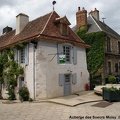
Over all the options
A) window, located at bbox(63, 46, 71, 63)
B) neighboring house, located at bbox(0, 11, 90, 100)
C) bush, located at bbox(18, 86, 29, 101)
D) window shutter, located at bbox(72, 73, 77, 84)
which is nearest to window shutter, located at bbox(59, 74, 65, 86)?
neighboring house, located at bbox(0, 11, 90, 100)

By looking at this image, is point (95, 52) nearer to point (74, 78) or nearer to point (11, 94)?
point (74, 78)

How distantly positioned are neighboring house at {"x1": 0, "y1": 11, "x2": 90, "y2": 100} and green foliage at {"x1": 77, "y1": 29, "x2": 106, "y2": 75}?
8.52ft

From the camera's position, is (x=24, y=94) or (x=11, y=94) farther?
(x=11, y=94)

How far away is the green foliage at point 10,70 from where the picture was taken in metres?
14.8

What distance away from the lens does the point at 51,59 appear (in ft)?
45.1

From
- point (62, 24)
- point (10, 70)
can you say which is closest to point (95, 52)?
point (62, 24)

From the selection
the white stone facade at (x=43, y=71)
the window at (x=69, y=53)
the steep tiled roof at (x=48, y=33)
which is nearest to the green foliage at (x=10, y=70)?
the white stone facade at (x=43, y=71)

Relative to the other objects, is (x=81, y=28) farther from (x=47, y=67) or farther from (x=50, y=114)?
(x=50, y=114)

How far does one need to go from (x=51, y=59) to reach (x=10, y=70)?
14.3ft

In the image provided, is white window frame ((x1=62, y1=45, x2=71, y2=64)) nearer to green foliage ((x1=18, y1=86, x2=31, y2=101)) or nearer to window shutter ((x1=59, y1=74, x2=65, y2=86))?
window shutter ((x1=59, y1=74, x2=65, y2=86))

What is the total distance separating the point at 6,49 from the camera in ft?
54.5

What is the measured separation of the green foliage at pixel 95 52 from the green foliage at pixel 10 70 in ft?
28.8

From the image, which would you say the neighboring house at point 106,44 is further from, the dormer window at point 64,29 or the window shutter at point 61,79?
the window shutter at point 61,79

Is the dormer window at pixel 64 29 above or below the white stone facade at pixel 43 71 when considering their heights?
above
